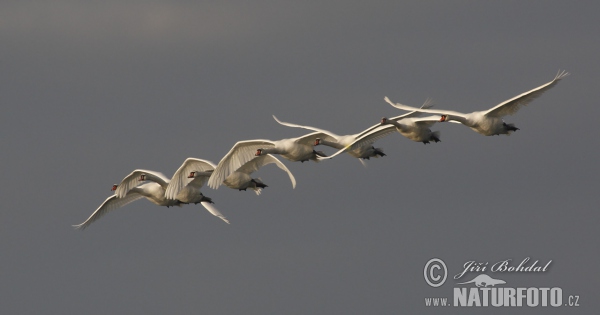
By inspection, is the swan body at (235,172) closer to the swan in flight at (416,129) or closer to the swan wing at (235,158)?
the swan wing at (235,158)

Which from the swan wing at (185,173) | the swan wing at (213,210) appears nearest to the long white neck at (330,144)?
the swan wing at (185,173)

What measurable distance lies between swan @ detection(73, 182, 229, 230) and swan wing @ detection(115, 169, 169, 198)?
0.31 meters

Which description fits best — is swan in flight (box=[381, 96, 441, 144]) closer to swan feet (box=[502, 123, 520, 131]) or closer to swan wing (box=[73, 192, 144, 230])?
swan feet (box=[502, 123, 520, 131])

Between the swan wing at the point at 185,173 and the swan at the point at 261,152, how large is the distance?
1718mm

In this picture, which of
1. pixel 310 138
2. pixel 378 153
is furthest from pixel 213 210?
pixel 378 153

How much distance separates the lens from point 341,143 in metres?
85.4

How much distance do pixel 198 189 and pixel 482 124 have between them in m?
15.9

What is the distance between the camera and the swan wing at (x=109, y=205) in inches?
3686

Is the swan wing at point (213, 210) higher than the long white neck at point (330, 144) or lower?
lower

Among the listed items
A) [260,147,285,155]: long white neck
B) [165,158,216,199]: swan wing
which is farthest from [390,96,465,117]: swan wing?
[165,158,216,199]: swan wing

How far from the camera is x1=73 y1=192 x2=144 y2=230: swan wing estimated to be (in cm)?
9362

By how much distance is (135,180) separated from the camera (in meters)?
91.0

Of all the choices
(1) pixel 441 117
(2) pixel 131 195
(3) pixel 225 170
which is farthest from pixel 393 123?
(2) pixel 131 195

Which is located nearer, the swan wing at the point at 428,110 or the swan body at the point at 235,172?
the swan wing at the point at 428,110
